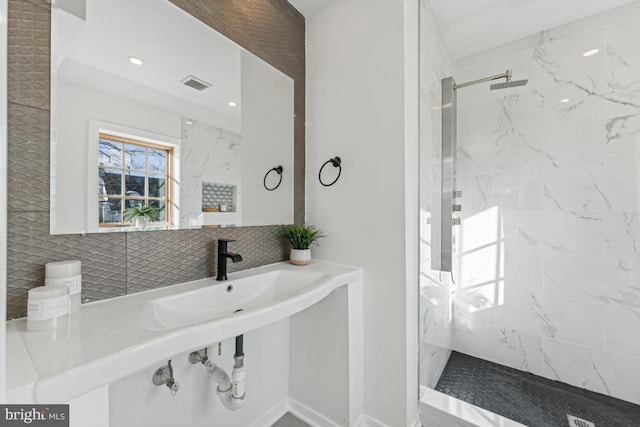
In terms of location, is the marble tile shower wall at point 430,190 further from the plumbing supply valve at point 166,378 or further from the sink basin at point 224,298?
the plumbing supply valve at point 166,378

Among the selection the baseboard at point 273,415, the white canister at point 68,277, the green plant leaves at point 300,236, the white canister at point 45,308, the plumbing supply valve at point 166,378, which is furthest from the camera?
the green plant leaves at point 300,236

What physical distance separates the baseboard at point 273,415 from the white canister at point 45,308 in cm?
112

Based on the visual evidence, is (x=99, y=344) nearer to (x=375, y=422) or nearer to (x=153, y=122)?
(x=153, y=122)

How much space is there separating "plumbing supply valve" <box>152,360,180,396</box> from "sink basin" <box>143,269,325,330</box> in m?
0.16

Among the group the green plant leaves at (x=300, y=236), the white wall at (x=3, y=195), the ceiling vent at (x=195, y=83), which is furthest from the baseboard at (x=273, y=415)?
the ceiling vent at (x=195, y=83)

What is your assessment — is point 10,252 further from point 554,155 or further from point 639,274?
point 639,274

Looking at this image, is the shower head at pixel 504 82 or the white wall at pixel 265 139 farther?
the shower head at pixel 504 82

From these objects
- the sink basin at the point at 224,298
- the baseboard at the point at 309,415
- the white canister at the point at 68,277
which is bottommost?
the baseboard at the point at 309,415

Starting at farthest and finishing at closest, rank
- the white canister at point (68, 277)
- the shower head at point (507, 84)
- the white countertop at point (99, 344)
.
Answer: the shower head at point (507, 84) < the white canister at point (68, 277) < the white countertop at point (99, 344)

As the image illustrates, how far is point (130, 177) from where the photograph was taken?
95 centimetres

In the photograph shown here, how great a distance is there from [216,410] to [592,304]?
2238mm

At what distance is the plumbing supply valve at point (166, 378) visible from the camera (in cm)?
94

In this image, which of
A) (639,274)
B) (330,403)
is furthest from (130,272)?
(639,274)

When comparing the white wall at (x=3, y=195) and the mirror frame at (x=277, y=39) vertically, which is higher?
the mirror frame at (x=277, y=39)
